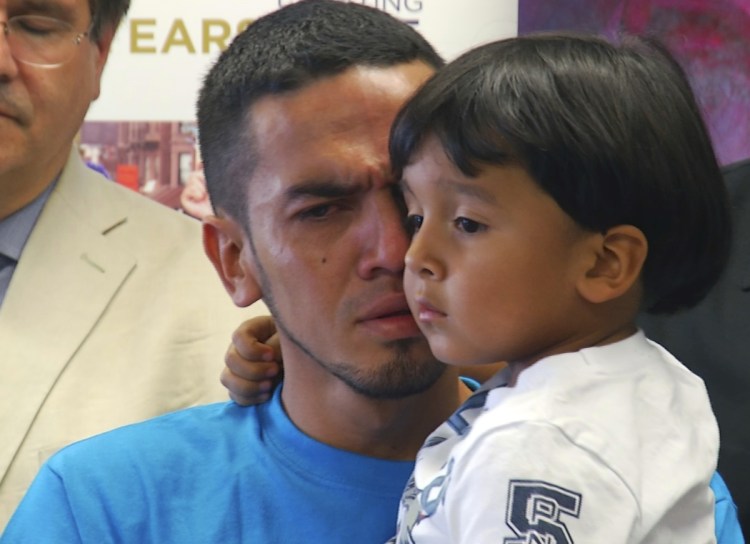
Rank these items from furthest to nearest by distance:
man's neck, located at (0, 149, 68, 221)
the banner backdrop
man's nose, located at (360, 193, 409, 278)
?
1. the banner backdrop
2. man's neck, located at (0, 149, 68, 221)
3. man's nose, located at (360, 193, 409, 278)

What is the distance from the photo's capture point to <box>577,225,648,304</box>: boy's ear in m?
1.24

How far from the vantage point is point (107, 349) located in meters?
2.09

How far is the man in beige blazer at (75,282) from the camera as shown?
2.01 meters

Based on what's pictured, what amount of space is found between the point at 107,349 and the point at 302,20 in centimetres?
68

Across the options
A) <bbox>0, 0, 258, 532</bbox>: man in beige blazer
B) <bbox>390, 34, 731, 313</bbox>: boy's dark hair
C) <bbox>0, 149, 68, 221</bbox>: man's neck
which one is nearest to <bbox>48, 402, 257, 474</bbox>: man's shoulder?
<bbox>0, 0, 258, 532</bbox>: man in beige blazer

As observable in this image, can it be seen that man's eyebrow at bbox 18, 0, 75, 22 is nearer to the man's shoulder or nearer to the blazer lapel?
the blazer lapel

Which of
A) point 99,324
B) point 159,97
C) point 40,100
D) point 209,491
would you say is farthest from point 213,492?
point 159,97

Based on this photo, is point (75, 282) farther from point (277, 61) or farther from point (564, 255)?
point (564, 255)

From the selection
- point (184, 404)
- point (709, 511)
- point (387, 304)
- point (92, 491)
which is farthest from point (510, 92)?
point (184, 404)

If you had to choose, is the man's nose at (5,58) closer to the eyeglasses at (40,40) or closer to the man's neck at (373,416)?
the eyeglasses at (40,40)

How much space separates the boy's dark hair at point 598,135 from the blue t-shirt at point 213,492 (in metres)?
0.38

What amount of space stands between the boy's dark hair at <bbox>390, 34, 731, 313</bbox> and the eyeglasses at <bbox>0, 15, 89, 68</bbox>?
901 mm

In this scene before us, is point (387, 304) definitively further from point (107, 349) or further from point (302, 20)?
point (107, 349)

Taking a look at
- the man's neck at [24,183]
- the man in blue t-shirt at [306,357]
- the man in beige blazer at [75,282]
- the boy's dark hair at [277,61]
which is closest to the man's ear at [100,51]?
the man in beige blazer at [75,282]
